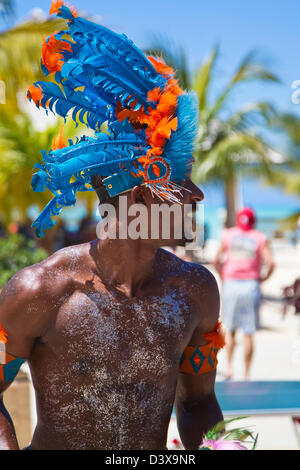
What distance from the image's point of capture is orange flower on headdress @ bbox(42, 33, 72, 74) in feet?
4.84

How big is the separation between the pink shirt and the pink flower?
382 cm

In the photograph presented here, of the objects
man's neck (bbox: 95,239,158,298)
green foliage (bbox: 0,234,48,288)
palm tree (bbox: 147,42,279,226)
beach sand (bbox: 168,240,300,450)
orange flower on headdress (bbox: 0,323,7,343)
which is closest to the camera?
orange flower on headdress (bbox: 0,323,7,343)

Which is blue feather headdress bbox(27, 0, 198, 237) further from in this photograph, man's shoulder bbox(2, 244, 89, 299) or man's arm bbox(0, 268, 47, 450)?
man's arm bbox(0, 268, 47, 450)

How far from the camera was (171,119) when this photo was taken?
57.2 inches

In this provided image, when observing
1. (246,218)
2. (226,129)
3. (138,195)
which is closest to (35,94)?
(138,195)

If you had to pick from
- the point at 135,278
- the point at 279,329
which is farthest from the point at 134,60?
the point at 279,329

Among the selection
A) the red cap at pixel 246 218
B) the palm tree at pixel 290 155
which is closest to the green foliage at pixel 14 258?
the red cap at pixel 246 218

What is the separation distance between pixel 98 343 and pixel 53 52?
827mm

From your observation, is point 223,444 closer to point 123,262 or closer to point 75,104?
point 123,262

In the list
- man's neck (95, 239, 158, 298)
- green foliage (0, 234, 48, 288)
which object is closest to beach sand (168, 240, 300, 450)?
man's neck (95, 239, 158, 298)

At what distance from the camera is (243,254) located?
525 centimetres

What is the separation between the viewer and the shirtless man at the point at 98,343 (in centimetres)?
147
